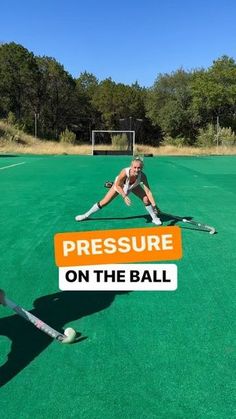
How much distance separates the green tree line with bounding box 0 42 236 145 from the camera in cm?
5600

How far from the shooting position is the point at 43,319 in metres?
4.12

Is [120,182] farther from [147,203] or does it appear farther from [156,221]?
[156,221]

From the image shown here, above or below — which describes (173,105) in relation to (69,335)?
above

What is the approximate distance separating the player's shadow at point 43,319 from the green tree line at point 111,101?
1902 inches

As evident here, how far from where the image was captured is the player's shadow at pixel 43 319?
3.33 metres

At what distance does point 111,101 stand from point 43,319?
6121 centimetres

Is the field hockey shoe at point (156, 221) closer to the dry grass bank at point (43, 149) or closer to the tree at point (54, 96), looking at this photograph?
the dry grass bank at point (43, 149)

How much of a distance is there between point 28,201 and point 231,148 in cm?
3349

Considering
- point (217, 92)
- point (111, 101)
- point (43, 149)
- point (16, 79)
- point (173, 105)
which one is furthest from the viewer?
point (111, 101)

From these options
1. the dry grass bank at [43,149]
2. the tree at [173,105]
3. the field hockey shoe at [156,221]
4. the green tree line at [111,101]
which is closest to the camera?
the field hockey shoe at [156,221]

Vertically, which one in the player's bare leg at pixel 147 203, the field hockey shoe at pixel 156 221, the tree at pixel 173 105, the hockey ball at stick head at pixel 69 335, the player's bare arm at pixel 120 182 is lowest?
the hockey ball at stick head at pixel 69 335

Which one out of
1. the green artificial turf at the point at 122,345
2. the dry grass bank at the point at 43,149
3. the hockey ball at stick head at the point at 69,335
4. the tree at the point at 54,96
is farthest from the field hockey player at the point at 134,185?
the tree at the point at 54,96

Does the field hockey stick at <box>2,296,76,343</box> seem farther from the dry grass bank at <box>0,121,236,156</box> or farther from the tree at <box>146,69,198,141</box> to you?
the tree at <box>146,69,198,141</box>

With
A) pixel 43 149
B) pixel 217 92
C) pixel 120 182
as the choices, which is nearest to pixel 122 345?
pixel 120 182
